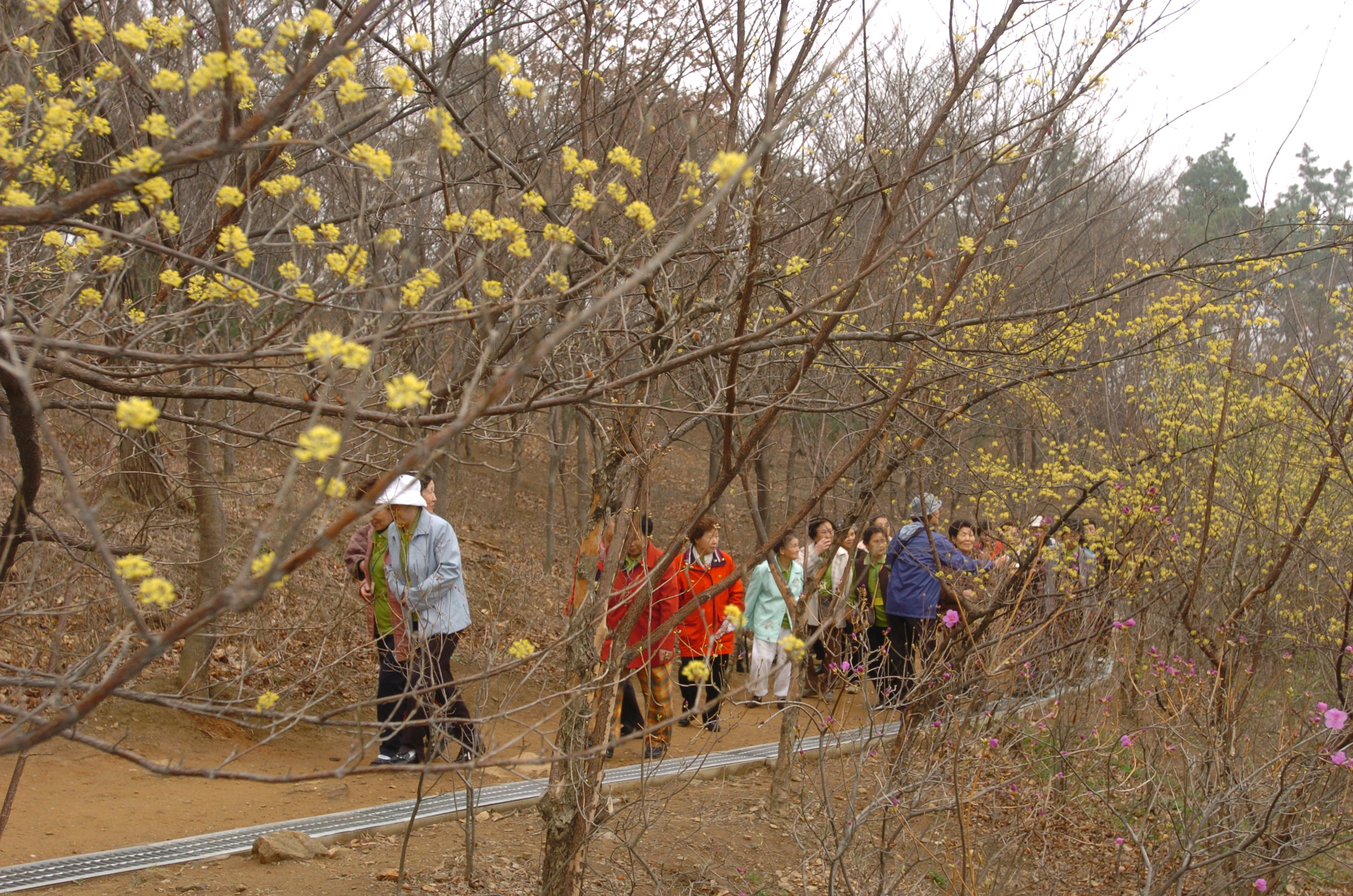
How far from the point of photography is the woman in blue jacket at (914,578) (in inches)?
260

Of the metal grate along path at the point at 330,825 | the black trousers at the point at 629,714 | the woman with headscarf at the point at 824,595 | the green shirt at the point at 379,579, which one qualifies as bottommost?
the black trousers at the point at 629,714

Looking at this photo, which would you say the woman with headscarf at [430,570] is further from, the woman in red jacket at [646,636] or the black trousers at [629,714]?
the black trousers at [629,714]

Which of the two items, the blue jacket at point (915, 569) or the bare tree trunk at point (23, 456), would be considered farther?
the blue jacket at point (915, 569)

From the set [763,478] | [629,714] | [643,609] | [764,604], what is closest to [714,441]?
Result: [764,604]

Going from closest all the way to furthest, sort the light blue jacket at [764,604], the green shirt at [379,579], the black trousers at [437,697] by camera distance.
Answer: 1. the black trousers at [437,697]
2. the green shirt at [379,579]
3. the light blue jacket at [764,604]

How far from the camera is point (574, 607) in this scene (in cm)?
439

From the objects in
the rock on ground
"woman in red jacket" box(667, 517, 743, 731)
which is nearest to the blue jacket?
"woman in red jacket" box(667, 517, 743, 731)

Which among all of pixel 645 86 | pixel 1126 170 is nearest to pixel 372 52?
pixel 645 86

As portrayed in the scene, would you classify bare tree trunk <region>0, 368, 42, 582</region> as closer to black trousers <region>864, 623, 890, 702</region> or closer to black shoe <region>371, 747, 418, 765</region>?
black trousers <region>864, 623, 890, 702</region>

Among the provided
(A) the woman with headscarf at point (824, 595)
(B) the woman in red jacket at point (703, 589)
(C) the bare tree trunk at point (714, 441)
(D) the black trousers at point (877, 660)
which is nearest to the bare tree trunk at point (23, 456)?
(D) the black trousers at point (877, 660)

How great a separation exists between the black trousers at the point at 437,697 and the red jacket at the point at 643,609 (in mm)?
671

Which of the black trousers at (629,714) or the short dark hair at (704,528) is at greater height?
the short dark hair at (704,528)

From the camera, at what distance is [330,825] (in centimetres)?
554

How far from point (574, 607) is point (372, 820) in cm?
220
